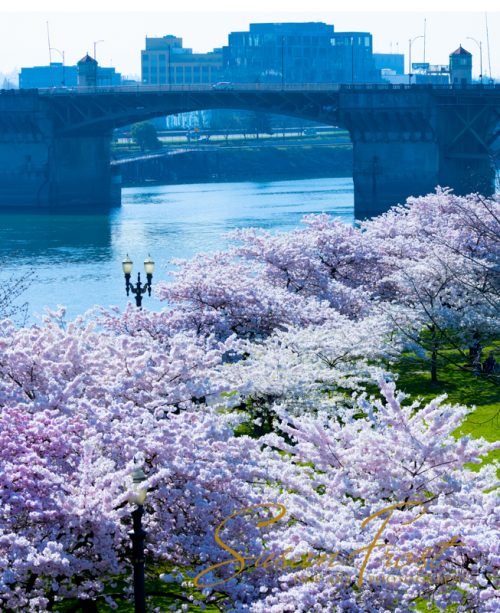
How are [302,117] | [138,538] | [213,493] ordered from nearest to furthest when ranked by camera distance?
[138,538]
[213,493]
[302,117]

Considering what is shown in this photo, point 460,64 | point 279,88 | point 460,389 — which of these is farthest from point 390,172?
point 460,389

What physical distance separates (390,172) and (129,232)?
29.9 m

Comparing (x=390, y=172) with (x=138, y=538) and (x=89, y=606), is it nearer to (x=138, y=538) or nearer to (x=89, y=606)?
(x=89, y=606)

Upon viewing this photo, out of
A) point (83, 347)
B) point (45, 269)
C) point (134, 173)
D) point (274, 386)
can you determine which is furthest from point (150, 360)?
point (134, 173)

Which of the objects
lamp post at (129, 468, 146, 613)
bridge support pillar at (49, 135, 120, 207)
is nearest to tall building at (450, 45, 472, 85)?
bridge support pillar at (49, 135, 120, 207)

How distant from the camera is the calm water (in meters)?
84.2

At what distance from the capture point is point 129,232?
4601 inches

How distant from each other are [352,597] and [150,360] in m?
10.3

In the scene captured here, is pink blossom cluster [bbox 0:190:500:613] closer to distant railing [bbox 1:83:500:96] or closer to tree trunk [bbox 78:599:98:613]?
tree trunk [bbox 78:599:98:613]

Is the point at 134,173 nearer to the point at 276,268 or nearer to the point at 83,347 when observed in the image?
the point at 276,268

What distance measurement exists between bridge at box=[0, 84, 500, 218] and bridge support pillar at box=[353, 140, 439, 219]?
0.10m

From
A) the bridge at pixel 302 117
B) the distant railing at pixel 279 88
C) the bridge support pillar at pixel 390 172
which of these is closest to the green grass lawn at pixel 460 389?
the bridge at pixel 302 117

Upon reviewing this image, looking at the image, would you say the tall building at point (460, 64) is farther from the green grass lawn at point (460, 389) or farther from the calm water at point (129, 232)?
the green grass lawn at point (460, 389)

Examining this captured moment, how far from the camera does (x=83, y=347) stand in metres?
26.5
